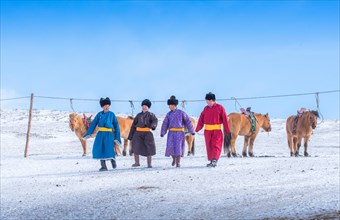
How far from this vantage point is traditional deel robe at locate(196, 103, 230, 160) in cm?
1272

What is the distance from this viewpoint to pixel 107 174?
39.6ft

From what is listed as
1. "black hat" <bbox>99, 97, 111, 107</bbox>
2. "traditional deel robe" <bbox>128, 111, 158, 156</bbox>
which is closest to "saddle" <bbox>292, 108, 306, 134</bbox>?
"traditional deel robe" <bbox>128, 111, 158, 156</bbox>

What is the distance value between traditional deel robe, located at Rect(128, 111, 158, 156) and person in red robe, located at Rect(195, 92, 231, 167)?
1379mm

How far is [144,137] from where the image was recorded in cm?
1338

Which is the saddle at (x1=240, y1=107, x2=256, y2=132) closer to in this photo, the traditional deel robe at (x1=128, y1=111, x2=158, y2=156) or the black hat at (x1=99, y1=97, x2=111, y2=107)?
the traditional deel robe at (x1=128, y1=111, x2=158, y2=156)

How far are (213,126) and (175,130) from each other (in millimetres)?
1029

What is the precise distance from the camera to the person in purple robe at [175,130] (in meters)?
13.0

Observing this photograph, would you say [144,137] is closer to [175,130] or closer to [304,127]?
[175,130]

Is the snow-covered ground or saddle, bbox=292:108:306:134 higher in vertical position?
saddle, bbox=292:108:306:134

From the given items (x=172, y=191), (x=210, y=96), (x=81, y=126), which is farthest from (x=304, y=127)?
(x=172, y=191)

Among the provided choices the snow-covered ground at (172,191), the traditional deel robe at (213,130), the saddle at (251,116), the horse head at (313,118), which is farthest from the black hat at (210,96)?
the horse head at (313,118)

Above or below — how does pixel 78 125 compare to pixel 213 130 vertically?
above

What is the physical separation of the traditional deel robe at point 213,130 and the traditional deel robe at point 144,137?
4.62 feet

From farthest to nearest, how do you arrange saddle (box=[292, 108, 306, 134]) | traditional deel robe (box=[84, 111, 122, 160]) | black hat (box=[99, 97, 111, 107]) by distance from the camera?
saddle (box=[292, 108, 306, 134])
black hat (box=[99, 97, 111, 107])
traditional deel robe (box=[84, 111, 122, 160])
